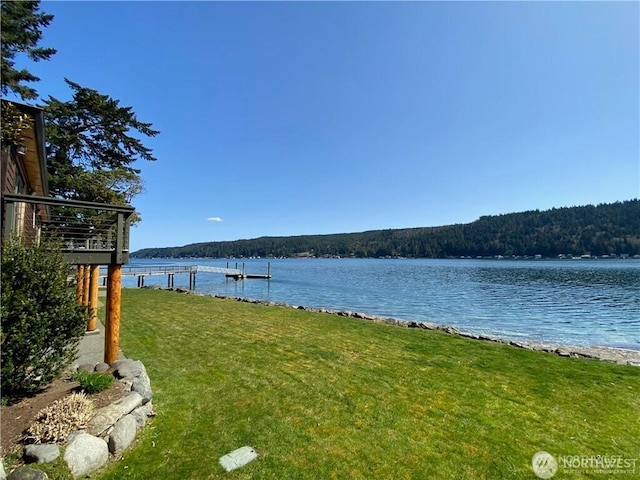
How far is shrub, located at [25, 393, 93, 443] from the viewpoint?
11.7ft

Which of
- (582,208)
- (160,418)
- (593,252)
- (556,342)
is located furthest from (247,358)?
(582,208)

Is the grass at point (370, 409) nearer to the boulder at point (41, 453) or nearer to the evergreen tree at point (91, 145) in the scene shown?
the boulder at point (41, 453)

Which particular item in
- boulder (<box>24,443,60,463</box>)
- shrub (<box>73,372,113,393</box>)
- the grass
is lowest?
the grass

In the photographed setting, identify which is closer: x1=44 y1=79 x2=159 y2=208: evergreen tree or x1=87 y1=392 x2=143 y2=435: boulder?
x1=87 y1=392 x2=143 y2=435: boulder

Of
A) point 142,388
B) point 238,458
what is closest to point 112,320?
point 142,388

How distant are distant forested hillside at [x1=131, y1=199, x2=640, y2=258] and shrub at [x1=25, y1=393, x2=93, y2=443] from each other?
12590 centimetres

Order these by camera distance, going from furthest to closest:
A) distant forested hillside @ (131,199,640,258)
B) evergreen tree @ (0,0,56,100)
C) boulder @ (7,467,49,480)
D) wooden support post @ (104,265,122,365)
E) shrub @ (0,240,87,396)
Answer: distant forested hillside @ (131,199,640,258)
evergreen tree @ (0,0,56,100)
wooden support post @ (104,265,122,365)
shrub @ (0,240,87,396)
boulder @ (7,467,49,480)

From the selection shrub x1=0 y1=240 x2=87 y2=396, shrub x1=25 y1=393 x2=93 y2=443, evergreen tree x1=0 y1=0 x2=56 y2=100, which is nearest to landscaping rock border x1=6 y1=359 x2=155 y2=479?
shrub x1=25 y1=393 x2=93 y2=443

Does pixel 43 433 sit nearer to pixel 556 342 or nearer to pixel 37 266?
pixel 37 266

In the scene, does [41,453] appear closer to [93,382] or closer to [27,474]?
[27,474]

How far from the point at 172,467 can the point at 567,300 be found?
1183 inches

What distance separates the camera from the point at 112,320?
20.2ft

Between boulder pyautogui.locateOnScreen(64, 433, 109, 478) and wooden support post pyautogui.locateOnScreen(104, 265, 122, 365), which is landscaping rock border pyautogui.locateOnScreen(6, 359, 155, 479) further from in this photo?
wooden support post pyautogui.locateOnScreen(104, 265, 122, 365)

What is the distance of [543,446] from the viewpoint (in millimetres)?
4121
